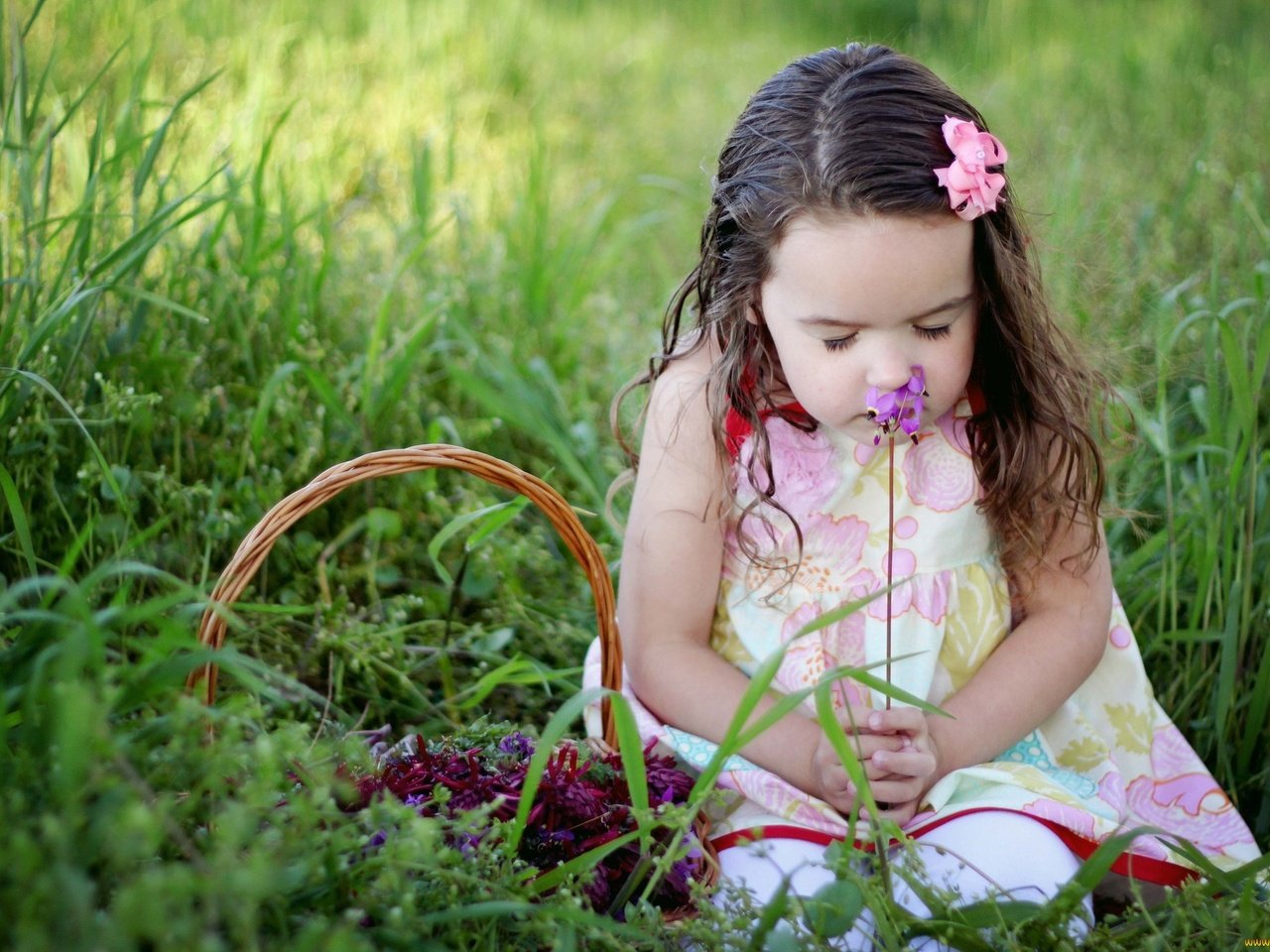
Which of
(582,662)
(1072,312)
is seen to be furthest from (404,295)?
(1072,312)

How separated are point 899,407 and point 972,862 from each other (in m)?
0.57

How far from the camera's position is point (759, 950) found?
118 cm

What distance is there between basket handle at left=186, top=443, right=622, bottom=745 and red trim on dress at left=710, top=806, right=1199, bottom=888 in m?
0.21

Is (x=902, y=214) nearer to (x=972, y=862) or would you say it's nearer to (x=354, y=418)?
(x=972, y=862)

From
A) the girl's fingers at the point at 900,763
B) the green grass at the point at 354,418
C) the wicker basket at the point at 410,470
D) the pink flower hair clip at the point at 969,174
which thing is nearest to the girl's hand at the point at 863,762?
the girl's fingers at the point at 900,763

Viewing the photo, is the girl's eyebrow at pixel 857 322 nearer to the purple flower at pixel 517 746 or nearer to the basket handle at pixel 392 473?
the basket handle at pixel 392 473

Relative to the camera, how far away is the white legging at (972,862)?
1.52 metres

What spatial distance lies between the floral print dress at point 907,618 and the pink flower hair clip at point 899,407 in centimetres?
30

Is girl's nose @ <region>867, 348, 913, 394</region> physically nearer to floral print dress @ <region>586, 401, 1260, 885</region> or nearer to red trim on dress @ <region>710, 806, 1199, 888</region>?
floral print dress @ <region>586, 401, 1260, 885</region>

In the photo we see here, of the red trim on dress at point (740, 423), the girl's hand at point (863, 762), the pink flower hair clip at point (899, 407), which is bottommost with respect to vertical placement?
the girl's hand at point (863, 762)

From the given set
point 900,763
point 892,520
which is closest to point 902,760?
point 900,763

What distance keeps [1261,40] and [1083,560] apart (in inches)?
128

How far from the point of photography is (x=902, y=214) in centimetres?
147

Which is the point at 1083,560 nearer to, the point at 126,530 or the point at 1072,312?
the point at 1072,312
